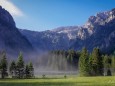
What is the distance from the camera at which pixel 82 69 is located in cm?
15400

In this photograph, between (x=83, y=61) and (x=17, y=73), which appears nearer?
(x=83, y=61)

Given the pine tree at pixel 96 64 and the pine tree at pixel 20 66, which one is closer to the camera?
the pine tree at pixel 20 66

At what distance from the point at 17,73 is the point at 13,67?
477cm

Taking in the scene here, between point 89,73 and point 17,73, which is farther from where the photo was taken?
point 17,73

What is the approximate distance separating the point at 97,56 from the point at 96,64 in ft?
14.2

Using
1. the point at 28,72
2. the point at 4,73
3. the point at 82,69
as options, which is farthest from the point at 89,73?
the point at 4,73

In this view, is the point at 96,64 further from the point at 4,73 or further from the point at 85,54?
the point at 4,73

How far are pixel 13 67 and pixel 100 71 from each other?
47.3m

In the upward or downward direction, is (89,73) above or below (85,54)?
below

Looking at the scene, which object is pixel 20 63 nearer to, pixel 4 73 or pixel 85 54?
pixel 4 73

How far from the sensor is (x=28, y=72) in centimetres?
16125

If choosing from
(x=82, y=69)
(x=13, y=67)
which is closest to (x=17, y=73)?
(x=13, y=67)

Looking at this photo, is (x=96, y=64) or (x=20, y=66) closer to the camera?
(x=96, y=64)

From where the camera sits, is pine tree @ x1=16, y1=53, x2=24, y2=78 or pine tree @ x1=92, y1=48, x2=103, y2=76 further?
pine tree @ x1=92, y1=48, x2=103, y2=76
